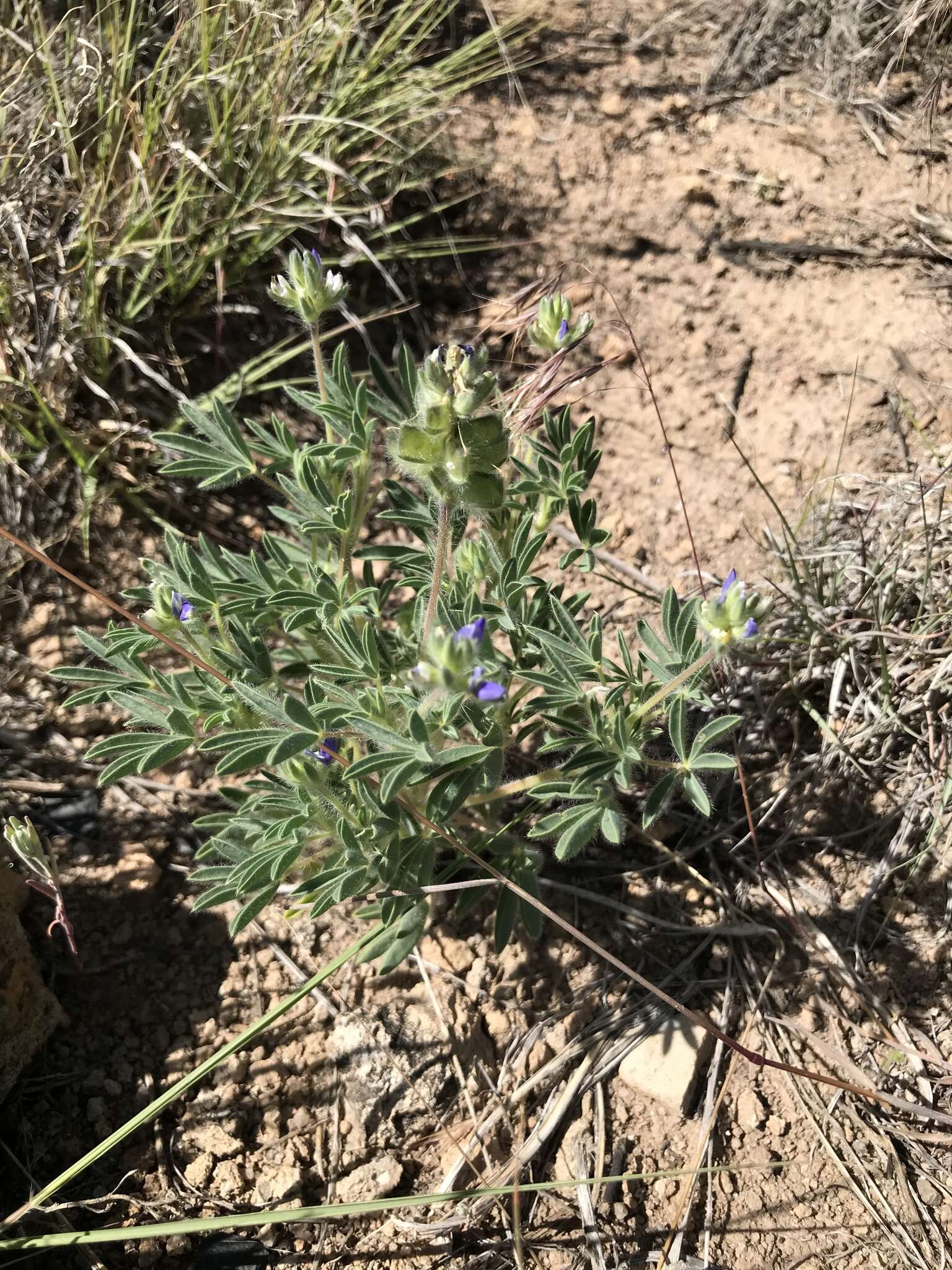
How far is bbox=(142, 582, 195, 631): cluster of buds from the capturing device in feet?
7.68

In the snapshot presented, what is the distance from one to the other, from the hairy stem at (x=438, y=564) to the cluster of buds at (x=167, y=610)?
55 cm

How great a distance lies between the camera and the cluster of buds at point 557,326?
2523 mm

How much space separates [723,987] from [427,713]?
1203 mm

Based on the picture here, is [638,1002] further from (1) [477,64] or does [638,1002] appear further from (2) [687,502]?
(1) [477,64]

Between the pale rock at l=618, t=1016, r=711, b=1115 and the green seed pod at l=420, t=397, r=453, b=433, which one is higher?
the green seed pod at l=420, t=397, r=453, b=433

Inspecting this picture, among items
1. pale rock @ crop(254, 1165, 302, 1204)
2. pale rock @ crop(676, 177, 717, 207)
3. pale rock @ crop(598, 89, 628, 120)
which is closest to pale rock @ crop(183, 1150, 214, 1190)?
pale rock @ crop(254, 1165, 302, 1204)

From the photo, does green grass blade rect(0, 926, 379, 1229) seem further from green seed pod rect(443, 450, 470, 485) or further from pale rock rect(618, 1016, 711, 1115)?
green seed pod rect(443, 450, 470, 485)

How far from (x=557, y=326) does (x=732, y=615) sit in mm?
950

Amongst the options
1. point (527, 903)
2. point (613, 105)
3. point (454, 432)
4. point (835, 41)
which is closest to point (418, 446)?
point (454, 432)

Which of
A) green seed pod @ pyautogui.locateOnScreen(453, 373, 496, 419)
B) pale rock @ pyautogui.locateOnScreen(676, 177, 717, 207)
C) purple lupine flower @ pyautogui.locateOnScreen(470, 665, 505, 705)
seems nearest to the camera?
purple lupine flower @ pyautogui.locateOnScreen(470, 665, 505, 705)

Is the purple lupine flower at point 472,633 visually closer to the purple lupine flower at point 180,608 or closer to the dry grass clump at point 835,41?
the purple lupine flower at point 180,608

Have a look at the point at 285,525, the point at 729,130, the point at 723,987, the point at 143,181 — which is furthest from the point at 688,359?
the point at 723,987

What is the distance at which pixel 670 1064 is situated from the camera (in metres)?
2.58

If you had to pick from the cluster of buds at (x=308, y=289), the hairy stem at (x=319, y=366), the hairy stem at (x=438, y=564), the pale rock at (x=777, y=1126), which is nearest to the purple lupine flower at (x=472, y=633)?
the hairy stem at (x=438, y=564)
